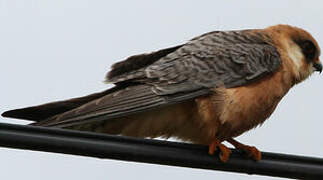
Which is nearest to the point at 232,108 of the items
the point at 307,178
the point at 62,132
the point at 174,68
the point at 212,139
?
the point at 212,139

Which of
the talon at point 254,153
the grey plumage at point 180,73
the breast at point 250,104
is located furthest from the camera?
the breast at point 250,104

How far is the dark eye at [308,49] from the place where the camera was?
24.0 ft

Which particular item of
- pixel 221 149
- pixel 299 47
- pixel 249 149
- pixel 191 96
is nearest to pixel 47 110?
pixel 191 96

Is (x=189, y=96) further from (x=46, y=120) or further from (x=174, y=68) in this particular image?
(x=46, y=120)

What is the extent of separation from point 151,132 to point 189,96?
0.45m

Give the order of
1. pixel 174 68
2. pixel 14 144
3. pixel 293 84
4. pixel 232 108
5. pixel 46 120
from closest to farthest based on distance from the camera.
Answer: pixel 14 144
pixel 46 120
pixel 232 108
pixel 174 68
pixel 293 84

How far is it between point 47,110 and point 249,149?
162cm

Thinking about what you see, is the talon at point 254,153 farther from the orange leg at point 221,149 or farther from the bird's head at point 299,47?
the bird's head at point 299,47

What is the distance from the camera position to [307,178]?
4.85 m

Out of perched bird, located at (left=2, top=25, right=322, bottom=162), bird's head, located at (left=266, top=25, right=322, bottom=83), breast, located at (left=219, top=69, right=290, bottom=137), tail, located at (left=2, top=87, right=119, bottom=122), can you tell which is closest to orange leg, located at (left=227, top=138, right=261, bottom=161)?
perched bird, located at (left=2, top=25, right=322, bottom=162)

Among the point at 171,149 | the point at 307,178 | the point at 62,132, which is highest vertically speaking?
the point at 62,132

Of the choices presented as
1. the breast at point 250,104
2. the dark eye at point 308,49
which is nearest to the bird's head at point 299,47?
the dark eye at point 308,49

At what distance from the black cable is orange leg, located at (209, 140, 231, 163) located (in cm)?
8

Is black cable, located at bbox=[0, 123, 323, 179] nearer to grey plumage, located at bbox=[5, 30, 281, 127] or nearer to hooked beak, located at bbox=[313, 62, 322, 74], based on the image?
grey plumage, located at bbox=[5, 30, 281, 127]
